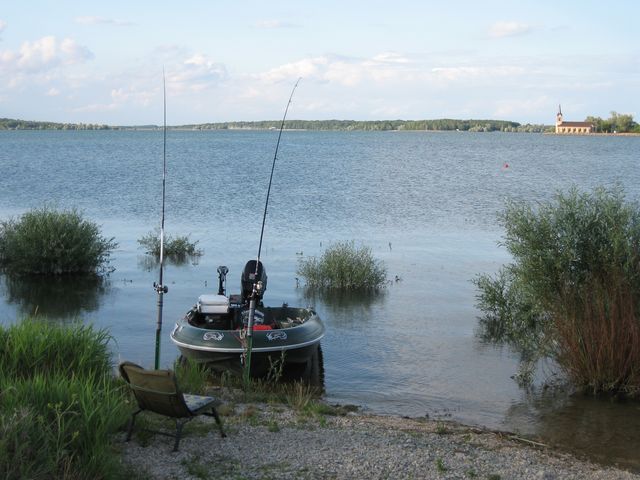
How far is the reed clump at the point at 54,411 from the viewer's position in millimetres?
5914

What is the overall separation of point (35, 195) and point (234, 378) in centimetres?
3115

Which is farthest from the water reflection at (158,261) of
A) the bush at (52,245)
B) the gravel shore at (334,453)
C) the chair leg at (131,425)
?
the chair leg at (131,425)

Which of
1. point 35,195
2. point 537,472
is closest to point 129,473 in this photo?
point 537,472

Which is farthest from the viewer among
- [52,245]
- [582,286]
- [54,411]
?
[52,245]

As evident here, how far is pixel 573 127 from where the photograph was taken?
6850 inches

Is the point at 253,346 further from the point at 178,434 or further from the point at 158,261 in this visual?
the point at 158,261

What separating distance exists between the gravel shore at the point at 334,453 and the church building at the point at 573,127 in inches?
6603

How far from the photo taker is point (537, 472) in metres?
7.47

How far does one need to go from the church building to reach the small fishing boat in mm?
164449

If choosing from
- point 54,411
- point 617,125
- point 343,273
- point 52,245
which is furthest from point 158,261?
point 617,125

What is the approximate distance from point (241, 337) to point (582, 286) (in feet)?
16.0

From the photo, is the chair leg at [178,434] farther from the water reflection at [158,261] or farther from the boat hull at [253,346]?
the water reflection at [158,261]

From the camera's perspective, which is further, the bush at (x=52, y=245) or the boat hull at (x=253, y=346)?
the bush at (x=52, y=245)

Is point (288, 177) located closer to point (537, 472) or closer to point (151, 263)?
point (151, 263)
